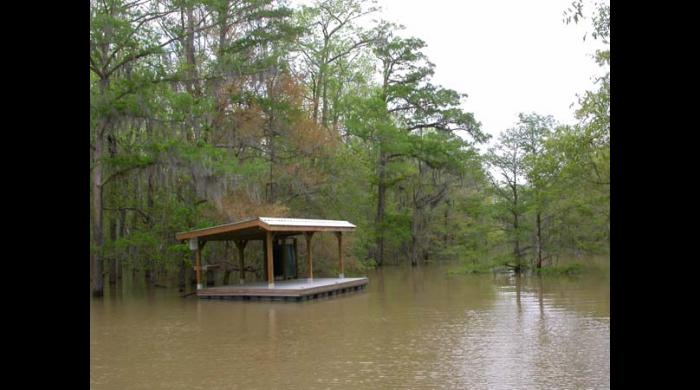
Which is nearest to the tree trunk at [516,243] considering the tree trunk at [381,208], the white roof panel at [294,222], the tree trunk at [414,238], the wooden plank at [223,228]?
the white roof panel at [294,222]

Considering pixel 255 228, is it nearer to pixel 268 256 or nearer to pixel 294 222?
pixel 268 256

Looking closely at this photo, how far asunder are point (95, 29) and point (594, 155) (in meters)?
13.4

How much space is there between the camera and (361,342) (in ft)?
33.2

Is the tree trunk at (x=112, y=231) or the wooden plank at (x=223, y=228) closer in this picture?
the wooden plank at (x=223, y=228)

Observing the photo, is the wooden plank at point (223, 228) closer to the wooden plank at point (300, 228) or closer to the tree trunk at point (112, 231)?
the wooden plank at point (300, 228)

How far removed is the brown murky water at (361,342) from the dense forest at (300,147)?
3.71 meters

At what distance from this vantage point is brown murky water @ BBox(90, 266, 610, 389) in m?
7.60

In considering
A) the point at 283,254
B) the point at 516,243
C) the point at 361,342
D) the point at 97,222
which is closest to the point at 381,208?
the point at 516,243

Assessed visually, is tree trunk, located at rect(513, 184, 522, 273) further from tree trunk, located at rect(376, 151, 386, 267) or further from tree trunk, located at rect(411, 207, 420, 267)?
tree trunk, located at rect(411, 207, 420, 267)

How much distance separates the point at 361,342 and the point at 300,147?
568 inches

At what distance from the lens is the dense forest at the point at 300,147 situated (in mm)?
17656

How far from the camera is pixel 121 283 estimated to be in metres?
24.1
